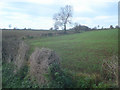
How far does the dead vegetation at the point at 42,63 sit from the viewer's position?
5.60 meters

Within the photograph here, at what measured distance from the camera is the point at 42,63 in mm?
5766

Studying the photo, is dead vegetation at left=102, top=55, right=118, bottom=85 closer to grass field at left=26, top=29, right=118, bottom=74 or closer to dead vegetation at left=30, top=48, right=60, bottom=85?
grass field at left=26, top=29, right=118, bottom=74

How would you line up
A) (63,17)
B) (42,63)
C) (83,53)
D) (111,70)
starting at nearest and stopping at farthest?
1. (111,70)
2. (42,63)
3. (83,53)
4. (63,17)

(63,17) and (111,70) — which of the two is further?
(63,17)

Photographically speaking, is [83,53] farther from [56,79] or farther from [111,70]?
[56,79]

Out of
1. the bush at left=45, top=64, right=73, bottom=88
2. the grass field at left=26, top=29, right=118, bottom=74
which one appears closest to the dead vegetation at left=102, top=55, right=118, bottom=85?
the grass field at left=26, top=29, right=118, bottom=74

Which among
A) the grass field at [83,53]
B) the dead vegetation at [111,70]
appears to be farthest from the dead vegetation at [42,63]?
the dead vegetation at [111,70]

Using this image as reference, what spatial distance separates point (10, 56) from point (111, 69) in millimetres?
6494

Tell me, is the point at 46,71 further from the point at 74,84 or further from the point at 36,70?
the point at 74,84

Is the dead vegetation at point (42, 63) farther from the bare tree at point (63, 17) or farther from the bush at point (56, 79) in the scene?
the bare tree at point (63, 17)

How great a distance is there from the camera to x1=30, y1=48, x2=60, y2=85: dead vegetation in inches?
220

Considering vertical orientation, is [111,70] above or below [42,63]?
below

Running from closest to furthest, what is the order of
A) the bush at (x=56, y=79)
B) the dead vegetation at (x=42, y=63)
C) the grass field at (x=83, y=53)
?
the bush at (x=56, y=79), the dead vegetation at (x=42, y=63), the grass field at (x=83, y=53)

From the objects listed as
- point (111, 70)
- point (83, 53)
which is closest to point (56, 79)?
point (111, 70)
